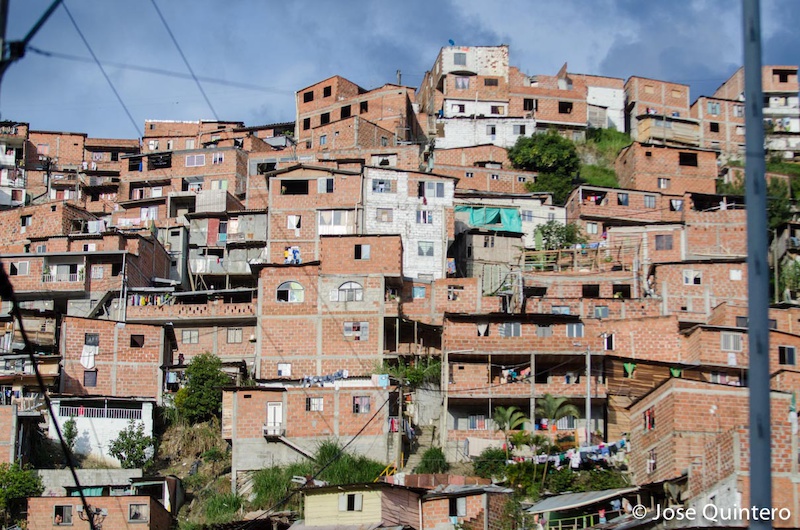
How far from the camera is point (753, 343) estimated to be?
8977 millimetres

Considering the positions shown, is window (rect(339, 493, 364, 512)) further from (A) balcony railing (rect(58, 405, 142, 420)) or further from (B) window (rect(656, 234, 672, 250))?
(B) window (rect(656, 234, 672, 250))

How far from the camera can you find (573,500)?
30875 mm

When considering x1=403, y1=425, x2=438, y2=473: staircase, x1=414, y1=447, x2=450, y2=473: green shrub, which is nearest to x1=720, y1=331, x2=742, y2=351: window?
x1=403, y1=425, x2=438, y2=473: staircase

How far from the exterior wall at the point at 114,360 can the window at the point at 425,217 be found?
13973 mm

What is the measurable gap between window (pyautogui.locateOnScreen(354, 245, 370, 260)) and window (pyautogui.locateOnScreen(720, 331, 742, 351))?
1488 centimetres

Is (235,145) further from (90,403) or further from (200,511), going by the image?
(200,511)

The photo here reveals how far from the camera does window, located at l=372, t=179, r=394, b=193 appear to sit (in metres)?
53.2

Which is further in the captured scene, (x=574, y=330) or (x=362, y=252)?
(x=362, y=252)

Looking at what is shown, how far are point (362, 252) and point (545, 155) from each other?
22168 millimetres

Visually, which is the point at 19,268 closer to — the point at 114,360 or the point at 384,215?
the point at 114,360

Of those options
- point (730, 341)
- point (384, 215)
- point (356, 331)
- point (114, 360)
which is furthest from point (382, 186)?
point (730, 341)

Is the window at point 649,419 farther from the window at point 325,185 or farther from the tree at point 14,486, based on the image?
the window at point 325,185

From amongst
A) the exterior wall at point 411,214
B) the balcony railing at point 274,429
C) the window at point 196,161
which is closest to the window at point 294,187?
the exterior wall at point 411,214

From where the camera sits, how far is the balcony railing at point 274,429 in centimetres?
3953
